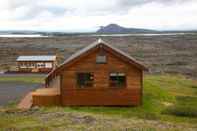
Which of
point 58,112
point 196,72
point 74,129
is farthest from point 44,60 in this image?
point 74,129

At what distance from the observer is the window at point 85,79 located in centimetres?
4072

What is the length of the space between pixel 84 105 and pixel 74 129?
49.4ft

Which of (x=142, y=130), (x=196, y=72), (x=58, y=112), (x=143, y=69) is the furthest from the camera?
(x=196, y=72)

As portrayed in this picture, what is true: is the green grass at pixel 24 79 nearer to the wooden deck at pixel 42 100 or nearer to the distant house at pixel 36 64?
the distant house at pixel 36 64

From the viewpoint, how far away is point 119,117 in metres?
32.8

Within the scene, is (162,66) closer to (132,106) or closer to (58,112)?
(132,106)

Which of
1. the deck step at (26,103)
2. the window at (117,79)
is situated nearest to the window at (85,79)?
the window at (117,79)

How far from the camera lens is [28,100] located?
139ft

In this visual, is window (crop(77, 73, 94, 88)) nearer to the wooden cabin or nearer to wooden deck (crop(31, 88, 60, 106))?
the wooden cabin

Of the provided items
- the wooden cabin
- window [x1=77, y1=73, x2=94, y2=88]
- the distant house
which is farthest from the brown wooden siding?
the distant house

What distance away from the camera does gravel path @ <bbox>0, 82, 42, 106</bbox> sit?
147 ft

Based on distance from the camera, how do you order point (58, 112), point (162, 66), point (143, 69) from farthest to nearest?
point (162, 66) → point (143, 69) → point (58, 112)

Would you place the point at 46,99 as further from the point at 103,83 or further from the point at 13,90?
the point at 13,90

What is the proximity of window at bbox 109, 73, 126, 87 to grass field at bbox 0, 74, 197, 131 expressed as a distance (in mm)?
2265
